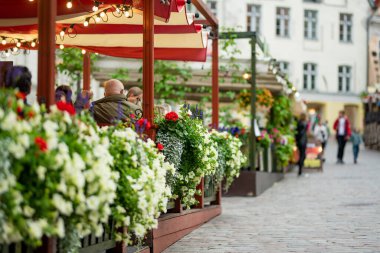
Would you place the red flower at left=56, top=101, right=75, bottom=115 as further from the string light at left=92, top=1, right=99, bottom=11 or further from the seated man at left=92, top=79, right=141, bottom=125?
the string light at left=92, top=1, right=99, bottom=11

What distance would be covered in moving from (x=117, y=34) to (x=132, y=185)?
5.72m

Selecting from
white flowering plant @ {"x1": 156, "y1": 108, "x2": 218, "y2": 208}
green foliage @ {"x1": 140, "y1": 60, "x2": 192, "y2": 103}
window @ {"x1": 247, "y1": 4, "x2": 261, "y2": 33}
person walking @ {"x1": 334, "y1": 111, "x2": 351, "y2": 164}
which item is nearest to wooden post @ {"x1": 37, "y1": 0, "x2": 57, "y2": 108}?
white flowering plant @ {"x1": 156, "y1": 108, "x2": 218, "y2": 208}

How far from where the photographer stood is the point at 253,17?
57.2 meters

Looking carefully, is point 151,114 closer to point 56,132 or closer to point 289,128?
point 56,132

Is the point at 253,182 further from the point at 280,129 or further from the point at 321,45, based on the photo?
the point at 321,45

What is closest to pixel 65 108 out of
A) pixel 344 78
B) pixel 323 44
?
pixel 323 44

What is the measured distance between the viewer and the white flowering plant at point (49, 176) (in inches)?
186

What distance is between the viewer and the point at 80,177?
5.09 meters

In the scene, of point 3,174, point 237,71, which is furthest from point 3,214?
point 237,71

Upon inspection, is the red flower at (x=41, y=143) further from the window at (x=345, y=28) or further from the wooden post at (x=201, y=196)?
the window at (x=345, y=28)

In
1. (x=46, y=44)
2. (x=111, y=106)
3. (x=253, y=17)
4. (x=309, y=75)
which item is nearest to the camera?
(x=46, y=44)

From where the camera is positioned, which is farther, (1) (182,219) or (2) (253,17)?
(2) (253,17)

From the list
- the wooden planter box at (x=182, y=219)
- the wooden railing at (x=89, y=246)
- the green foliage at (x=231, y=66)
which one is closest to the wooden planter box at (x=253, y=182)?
the green foliage at (x=231, y=66)

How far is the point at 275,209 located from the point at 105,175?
892cm
